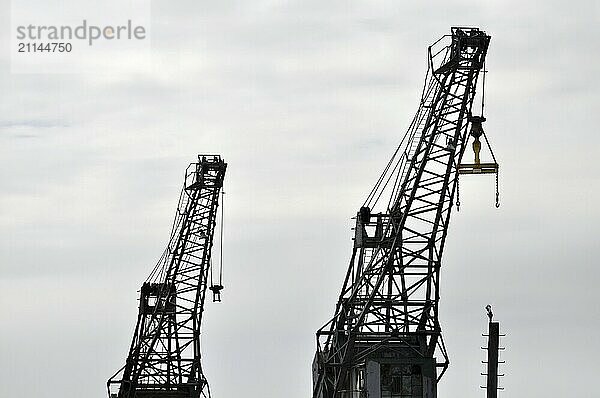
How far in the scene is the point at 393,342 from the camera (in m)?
64.6

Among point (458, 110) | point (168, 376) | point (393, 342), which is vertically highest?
point (458, 110)

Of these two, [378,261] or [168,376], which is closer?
[378,261]

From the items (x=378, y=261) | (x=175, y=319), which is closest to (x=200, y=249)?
(x=175, y=319)

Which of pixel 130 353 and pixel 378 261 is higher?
pixel 378 261

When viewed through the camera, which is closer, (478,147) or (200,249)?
(478,147)

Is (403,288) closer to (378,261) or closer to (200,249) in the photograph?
(378,261)

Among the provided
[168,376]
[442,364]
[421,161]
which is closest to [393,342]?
[442,364]

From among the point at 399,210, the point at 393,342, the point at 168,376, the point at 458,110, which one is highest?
the point at 458,110

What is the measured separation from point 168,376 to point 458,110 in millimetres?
32982

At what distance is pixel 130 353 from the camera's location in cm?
9150

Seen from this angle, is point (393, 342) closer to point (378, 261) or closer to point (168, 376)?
point (378, 261)

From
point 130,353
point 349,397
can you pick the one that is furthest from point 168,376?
point 349,397

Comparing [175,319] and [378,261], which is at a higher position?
[378,261]

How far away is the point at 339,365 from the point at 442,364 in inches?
197
